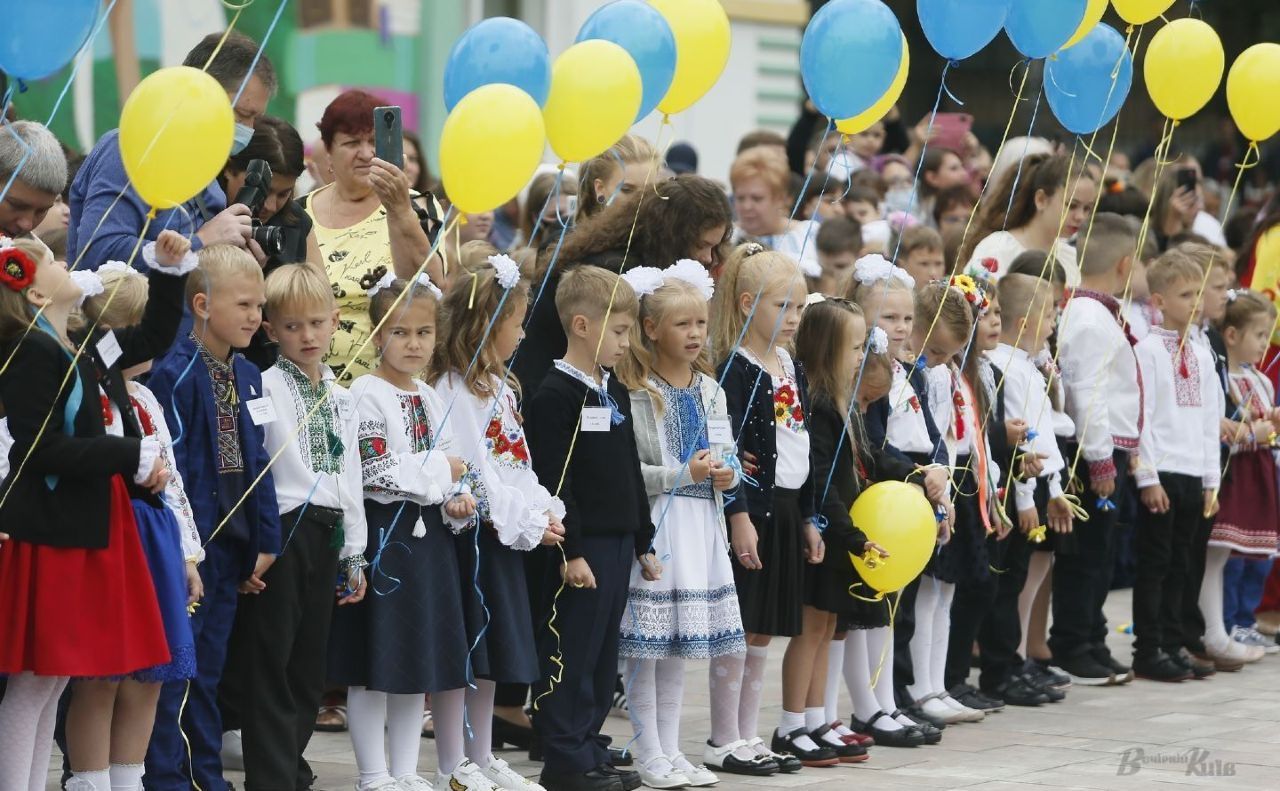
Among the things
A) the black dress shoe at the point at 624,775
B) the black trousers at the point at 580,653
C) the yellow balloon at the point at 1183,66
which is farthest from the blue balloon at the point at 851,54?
the black dress shoe at the point at 624,775

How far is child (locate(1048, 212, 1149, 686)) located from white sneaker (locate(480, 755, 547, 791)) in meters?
3.13

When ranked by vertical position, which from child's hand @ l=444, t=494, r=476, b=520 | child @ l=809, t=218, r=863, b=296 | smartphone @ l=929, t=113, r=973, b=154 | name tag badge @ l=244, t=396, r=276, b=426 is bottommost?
child's hand @ l=444, t=494, r=476, b=520

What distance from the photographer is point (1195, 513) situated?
8.81m

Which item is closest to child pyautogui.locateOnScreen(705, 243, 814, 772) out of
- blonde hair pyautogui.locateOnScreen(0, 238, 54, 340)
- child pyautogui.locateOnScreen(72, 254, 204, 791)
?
child pyautogui.locateOnScreen(72, 254, 204, 791)

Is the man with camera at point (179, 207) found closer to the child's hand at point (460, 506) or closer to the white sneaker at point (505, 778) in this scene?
the child's hand at point (460, 506)

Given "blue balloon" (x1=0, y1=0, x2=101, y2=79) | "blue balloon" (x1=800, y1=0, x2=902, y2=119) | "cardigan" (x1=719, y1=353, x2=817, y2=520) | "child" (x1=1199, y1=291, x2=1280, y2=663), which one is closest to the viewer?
"blue balloon" (x1=0, y1=0, x2=101, y2=79)

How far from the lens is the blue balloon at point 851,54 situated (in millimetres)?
6359

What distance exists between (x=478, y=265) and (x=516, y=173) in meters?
0.74

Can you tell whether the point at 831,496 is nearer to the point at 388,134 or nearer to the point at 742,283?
the point at 742,283

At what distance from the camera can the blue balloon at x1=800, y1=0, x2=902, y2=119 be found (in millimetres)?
6359

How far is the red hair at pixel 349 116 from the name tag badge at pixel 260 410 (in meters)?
1.41

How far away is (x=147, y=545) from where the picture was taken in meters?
5.12

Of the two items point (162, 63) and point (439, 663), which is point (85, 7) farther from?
point (162, 63)

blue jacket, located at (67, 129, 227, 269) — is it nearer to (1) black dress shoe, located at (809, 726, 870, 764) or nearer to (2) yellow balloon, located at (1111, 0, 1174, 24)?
(1) black dress shoe, located at (809, 726, 870, 764)
